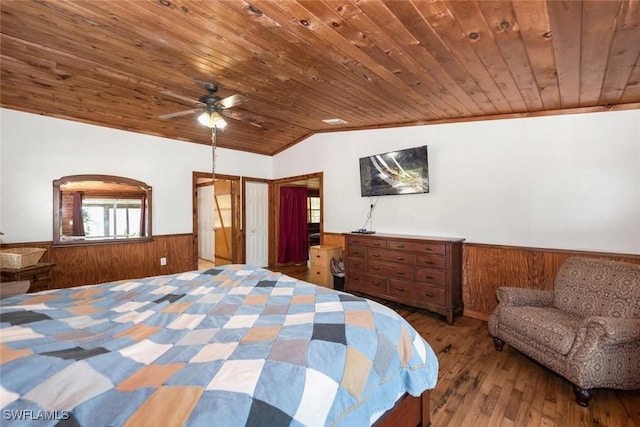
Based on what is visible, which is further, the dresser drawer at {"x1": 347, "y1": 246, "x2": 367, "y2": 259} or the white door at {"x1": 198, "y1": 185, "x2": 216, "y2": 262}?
the white door at {"x1": 198, "y1": 185, "x2": 216, "y2": 262}

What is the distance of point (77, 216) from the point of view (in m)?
3.97

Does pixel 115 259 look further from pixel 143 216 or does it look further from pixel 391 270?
pixel 391 270

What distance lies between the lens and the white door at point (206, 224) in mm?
7214

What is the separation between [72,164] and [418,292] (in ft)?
15.6

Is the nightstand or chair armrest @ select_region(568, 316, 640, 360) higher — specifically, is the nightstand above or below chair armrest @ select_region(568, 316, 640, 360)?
above

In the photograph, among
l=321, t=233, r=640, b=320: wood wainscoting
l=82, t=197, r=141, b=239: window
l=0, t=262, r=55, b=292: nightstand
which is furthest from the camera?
l=82, t=197, r=141, b=239: window

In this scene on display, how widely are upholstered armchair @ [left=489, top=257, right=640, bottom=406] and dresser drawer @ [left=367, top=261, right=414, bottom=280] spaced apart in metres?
1.08

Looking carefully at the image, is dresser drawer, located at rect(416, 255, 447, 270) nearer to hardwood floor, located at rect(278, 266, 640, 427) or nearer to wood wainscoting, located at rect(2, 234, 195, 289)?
hardwood floor, located at rect(278, 266, 640, 427)

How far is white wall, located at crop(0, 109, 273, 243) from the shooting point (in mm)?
3410

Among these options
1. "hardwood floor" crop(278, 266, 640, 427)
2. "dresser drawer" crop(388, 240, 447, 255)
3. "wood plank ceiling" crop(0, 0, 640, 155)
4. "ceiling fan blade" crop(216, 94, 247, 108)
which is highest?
"wood plank ceiling" crop(0, 0, 640, 155)

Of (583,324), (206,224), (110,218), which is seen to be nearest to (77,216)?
(110,218)

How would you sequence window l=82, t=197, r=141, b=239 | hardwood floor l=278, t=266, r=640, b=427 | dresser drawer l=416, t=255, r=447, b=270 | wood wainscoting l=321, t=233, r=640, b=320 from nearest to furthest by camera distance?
hardwood floor l=278, t=266, r=640, b=427 < wood wainscoting l=321, t=233, r=640, b=320 < dresser drawer l=416, t=255, r=447, b=270 < window l=82, t=197, r=141, b=239

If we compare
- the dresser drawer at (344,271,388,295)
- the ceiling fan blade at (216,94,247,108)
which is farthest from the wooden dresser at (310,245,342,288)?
the ceiling fan blade at (216,94,247,108)

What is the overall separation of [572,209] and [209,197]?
6.79 metres
